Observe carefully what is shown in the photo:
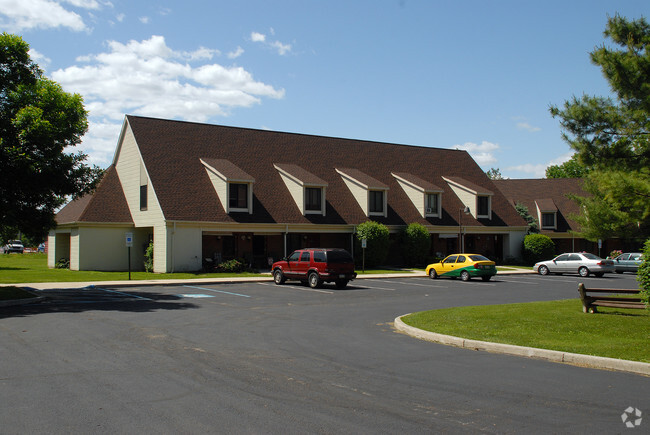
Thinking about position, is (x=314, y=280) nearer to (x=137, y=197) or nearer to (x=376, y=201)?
(x=137, y=197)

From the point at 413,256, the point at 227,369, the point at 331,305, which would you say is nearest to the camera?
the point at 227,369

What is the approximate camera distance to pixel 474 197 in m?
45.1

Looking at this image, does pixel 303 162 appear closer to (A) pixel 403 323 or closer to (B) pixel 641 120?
(B) pixel 641 120

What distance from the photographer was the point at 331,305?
19266mm

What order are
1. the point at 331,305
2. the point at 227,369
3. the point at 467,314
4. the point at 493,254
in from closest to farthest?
the point at 227,369 → the point at 467,314 → the point at 331,305 → the point at 493,254

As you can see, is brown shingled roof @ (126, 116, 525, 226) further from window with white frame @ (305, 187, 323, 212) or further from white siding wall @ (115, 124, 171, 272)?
white siding wall @ (115, 124, 171, 272)

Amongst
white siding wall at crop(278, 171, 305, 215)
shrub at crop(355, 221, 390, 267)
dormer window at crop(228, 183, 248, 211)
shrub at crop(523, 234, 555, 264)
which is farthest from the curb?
shrub at crop(523, 234, 555, 264)

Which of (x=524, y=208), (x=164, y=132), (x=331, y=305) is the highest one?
(x=164, y=132)

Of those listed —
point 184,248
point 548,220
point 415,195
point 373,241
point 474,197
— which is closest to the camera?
point 184,248

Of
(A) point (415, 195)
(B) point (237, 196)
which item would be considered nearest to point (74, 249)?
(B) point (237, 196)

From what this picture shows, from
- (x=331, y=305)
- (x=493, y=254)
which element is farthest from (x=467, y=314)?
(x=493, y=254)

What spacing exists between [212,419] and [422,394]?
2879mm

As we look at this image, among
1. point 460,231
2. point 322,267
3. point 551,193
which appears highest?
point 551,193

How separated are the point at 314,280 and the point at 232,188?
11.5 metres
